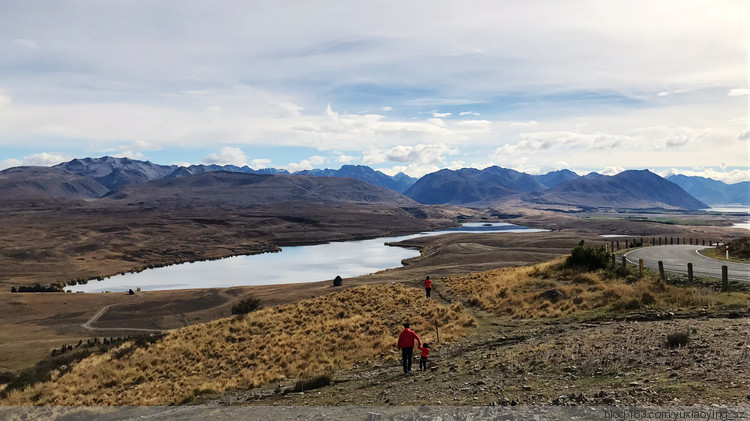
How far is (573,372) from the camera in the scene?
13.6m

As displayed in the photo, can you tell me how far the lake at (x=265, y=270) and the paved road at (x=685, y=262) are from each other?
2359 inches

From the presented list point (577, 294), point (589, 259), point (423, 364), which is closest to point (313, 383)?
point (423, 364)

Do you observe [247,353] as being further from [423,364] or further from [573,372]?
[573,372]

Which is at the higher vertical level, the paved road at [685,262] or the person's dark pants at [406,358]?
the paved road at [685,262]

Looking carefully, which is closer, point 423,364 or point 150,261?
point 423,364

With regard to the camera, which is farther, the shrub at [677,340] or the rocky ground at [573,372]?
the shrub at [677,340]

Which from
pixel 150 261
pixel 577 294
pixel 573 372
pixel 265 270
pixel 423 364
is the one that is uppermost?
pixel 573 372

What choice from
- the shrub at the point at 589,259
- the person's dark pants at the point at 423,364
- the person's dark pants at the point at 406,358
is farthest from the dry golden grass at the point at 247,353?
the shrub at the point at 589,259

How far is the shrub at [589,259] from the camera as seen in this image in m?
32.1

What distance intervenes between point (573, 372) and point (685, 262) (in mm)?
23653

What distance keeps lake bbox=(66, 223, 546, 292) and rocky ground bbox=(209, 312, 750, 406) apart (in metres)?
71.4

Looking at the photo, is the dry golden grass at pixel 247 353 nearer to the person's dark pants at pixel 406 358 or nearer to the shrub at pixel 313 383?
the shrub at pixel 313 383

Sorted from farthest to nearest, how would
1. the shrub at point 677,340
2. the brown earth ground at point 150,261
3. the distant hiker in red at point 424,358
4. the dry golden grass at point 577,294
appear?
1. the brown earth ground at point 150,261
2. the dry golden grass at point 577,294
3. the distant hiker in red at point 424,358
4. the shrub at point 677,340

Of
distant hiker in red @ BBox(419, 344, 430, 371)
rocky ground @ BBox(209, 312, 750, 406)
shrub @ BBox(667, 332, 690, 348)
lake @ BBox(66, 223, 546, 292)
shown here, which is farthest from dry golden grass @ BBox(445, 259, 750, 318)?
lake @ BBox(66, 223, 546, 292)
